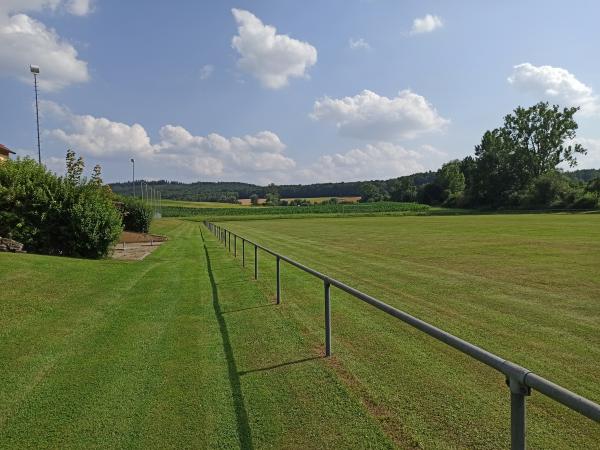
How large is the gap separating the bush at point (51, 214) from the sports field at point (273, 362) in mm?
5026

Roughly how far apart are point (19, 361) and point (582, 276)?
12.7m

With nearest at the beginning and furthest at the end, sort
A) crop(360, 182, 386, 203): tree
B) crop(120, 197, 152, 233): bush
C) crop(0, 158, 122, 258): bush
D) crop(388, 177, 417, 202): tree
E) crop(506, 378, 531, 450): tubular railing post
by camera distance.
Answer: crop(506, 378, 531, 450): tubular railing post
crop(0, 158, 122, 258): bush
crop(120, 197, 152, 233): bush
crop(388, 177, 417, 202): tree
crop(360, 182, 386, 203): tree

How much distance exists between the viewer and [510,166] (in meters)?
98.9

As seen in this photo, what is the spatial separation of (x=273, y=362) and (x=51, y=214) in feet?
46.4

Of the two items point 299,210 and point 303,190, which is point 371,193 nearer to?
point 303,190

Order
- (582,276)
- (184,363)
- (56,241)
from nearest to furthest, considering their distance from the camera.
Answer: (184,363) → (582,276) → (56,241)

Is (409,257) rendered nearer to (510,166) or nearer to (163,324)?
(163,324)

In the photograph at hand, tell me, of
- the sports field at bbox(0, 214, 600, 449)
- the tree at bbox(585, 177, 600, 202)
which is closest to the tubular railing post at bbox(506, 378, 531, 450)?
the sports field at bbox(0, 214, 600, 449)

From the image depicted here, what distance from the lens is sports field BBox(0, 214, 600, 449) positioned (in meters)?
4.04

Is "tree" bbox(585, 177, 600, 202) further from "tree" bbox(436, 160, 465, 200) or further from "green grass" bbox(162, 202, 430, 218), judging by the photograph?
"tree" bbox(436, 160, 465, 200)

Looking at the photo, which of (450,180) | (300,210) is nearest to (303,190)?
(450,180)

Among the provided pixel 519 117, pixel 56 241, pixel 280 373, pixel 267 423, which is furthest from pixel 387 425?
pixel 519 117

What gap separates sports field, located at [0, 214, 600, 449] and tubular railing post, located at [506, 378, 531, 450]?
1440 millimetres

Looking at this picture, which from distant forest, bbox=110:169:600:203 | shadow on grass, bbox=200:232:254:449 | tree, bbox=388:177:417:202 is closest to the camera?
shadow on grass, bbox=200:232:254:449
